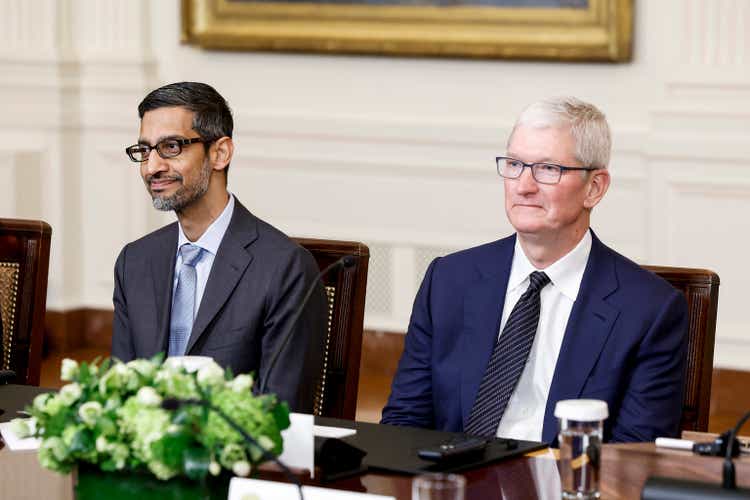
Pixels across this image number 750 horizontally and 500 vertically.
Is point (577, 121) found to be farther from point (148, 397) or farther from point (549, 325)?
point (148, 397)

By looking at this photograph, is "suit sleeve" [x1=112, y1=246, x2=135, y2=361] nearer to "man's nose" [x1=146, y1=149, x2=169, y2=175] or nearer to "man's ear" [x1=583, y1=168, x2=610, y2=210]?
"man's nose" [x1=146, y1=149, x2=169, y2=175]

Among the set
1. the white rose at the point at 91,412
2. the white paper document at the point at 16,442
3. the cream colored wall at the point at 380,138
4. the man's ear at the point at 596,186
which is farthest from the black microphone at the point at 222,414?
the cream colored wall at the point at 380,138

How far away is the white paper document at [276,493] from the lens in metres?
2.34

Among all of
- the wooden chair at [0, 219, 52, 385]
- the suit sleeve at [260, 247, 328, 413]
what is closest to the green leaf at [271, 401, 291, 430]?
the suit sleeve at [260, 247, 328, 413]

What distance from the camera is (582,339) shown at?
330 cm

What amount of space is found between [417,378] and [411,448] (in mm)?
647

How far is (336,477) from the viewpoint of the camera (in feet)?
8.68

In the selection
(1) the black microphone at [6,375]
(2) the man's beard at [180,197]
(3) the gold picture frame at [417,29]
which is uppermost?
(3) the gold picture frame at [417,29]

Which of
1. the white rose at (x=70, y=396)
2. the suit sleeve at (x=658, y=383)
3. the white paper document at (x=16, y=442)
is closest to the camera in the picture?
the white rose at (x=70, y=396)

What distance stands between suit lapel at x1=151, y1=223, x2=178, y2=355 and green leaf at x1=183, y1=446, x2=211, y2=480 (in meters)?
1.33

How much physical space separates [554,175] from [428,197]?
3657 mm

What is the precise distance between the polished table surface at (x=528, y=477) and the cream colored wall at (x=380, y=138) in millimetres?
3745

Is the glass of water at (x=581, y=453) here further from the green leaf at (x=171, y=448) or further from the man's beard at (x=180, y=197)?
the man's beard at (x=180, y=197)

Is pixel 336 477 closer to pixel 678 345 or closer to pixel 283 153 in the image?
pixel 678 345
